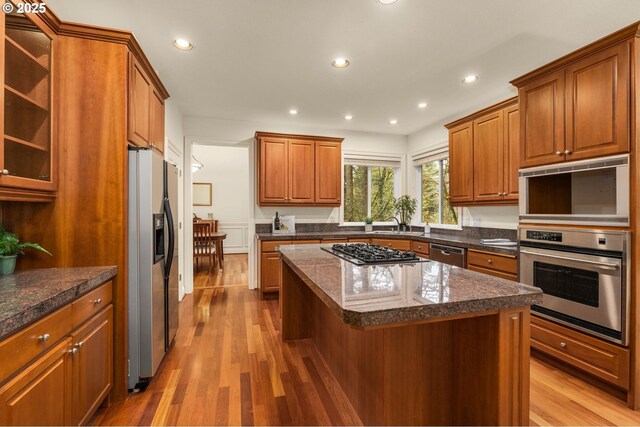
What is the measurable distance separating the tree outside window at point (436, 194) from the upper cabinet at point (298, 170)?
1.51 meters

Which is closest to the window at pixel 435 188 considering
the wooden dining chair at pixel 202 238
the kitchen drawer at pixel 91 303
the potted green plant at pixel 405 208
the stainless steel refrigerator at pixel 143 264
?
the potted green plant at pixel 405 208

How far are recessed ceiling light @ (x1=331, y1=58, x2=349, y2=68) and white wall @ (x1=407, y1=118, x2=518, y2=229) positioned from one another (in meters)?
2.20

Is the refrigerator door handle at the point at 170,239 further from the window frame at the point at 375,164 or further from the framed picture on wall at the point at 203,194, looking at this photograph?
the framed picture on wall at the point at 203,194

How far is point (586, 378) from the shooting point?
7.03 feet

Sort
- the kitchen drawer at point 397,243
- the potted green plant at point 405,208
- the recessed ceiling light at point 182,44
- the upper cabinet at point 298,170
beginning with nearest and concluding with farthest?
the recessed ceiling light at point 182,44
the kitchen drawer at point 397,243
the upper cabinet at point 298,170
the potted green plant at point 405,208

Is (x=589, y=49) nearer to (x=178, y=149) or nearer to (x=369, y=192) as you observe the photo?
(x=369, y=192)

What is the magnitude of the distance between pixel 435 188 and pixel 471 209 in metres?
0.90

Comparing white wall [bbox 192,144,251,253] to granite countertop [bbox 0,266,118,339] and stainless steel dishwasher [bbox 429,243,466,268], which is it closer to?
stainless steel dishwasher [bbox 429,243,466,268]

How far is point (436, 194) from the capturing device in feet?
15.8

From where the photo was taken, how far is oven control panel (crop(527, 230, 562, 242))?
2.25m

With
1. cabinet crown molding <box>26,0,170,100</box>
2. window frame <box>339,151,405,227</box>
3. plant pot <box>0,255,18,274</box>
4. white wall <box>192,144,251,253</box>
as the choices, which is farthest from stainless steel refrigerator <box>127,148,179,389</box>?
white wall <box>192,144,251,253</box>

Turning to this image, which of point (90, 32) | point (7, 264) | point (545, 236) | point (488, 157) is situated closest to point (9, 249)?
point (7, 264)

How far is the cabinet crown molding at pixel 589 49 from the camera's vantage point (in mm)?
1825

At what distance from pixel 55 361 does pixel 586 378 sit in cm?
318
